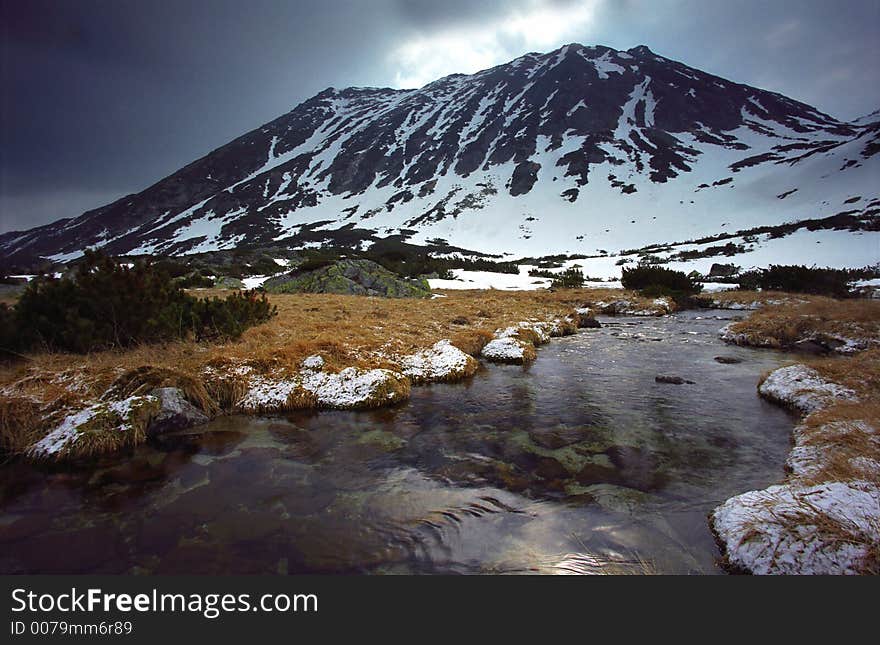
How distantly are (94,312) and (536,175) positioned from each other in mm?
126064

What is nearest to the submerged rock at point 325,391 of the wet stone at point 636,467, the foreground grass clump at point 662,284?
the wet stone at point 636,467

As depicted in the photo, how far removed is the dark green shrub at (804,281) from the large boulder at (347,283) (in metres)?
25.1

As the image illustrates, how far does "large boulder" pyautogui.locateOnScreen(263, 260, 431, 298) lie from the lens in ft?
89.8

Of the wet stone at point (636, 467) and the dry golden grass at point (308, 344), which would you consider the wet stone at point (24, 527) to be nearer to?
the dry golden grass at point (308, 344)

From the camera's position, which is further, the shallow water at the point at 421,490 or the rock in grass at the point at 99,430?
the rock in grass at the point at 99,430

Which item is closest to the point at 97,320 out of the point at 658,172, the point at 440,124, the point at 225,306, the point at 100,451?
the point at 225,306

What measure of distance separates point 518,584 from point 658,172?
12465cm

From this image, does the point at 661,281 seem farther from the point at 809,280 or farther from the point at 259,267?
the point at 259,267

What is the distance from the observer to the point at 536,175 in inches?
4749

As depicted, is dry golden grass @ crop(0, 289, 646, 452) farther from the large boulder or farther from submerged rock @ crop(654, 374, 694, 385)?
the large boulder

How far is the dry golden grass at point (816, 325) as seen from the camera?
40.3ft

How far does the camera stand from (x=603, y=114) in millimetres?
141625

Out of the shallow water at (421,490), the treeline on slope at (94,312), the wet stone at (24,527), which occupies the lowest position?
the wet stone at (24,527)

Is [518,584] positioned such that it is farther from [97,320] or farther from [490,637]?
[97,320]
